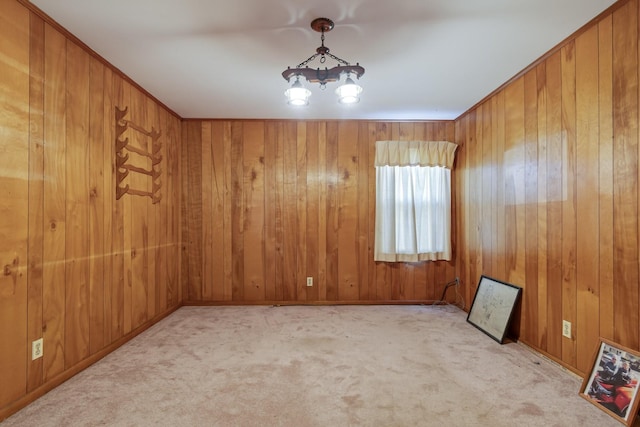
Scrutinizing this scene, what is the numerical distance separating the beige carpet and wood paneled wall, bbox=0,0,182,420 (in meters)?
0.25

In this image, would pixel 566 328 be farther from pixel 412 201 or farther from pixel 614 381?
pixel 412 201

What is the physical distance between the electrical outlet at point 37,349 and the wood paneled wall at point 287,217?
2126mm

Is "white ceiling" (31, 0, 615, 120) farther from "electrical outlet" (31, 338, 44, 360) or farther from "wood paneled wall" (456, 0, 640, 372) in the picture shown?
"electrical outlet" (31, 338, 44, 360)

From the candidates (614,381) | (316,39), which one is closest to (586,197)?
(614,381)

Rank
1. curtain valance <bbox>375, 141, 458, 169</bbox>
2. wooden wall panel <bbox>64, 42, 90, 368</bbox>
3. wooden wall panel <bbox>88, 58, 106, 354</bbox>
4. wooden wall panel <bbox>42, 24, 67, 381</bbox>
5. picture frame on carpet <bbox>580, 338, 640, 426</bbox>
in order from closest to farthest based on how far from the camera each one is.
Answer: picture frame on carpet <bbox>580, 338, 640, 426</bbox>, wooden wall panel <bbox>42, 24, 67, 381</bbox>, wooden wall panel <bbox>64, 42, 90, 368</bbox>, wooden wall panel <bbox>88, 58, 106, 354</bbox>, curtain valance <bbox>375, 141, 458, 169</bbox>

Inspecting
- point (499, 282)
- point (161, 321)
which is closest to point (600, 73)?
point (499, 282)

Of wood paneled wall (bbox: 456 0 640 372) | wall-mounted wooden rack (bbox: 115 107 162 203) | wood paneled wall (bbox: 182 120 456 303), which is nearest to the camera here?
wood paneled wall (bbox: 456 0 640 372)

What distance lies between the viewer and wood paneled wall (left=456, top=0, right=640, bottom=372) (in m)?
1.96

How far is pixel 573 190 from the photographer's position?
2.33 meters

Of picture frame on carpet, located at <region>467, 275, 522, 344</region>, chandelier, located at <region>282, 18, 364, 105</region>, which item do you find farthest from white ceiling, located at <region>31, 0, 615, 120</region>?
picture frame on carpet, located at <region>467, 275, 522, 344</region>

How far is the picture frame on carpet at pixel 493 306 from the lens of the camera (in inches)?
116

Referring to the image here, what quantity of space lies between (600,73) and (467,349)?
89.4 inches

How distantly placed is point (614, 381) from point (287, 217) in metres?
3.33

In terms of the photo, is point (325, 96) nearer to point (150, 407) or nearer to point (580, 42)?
point (580, 42)
